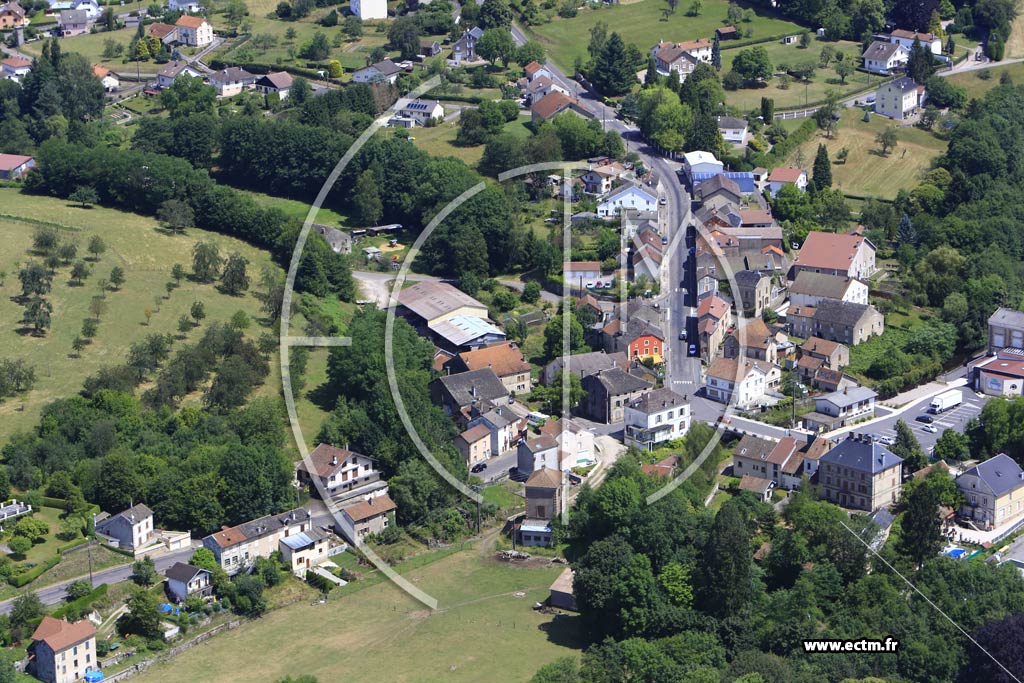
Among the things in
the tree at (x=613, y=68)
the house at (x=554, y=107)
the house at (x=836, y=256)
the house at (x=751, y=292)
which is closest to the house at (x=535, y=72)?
the tree at (x=613, y=68)

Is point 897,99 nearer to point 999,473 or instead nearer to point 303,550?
point 999,473

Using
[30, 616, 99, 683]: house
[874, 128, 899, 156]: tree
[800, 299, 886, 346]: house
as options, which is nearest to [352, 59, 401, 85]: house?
[874, 128, 899, 156]: tree

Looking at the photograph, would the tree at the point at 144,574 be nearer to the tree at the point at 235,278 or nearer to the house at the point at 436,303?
the house at the point at 436,303

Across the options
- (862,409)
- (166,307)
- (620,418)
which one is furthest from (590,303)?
(166,307)

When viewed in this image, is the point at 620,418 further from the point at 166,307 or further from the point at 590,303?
the point at 166,307

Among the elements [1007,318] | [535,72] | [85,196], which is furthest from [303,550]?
[535,72]

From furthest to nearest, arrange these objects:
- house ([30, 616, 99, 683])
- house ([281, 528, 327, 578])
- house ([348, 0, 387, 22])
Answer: house ([348, 0, 387, 22]) → house ([281, 528, 327, 578]) → house ([30, 616, 99, 683])

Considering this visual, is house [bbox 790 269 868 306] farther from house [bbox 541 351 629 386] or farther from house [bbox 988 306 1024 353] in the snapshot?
house [bbox 541 351 629 386]
